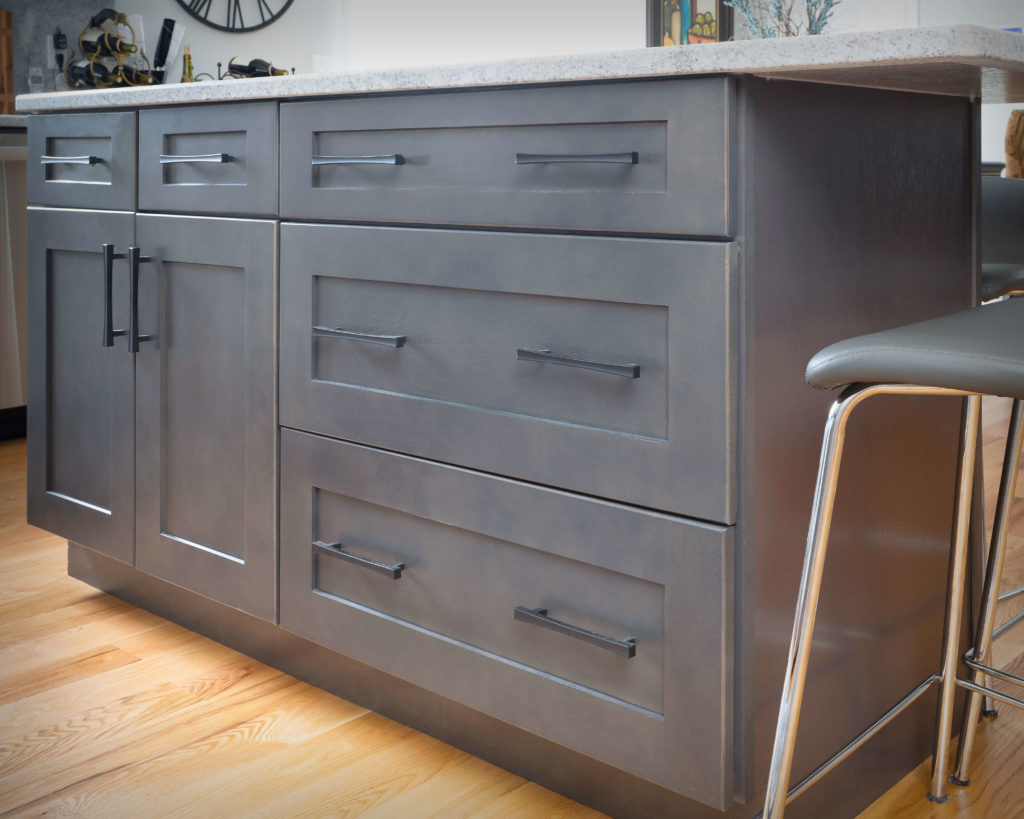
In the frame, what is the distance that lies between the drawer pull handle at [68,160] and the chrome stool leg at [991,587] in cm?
144

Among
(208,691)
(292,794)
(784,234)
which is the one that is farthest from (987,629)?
(208,691)

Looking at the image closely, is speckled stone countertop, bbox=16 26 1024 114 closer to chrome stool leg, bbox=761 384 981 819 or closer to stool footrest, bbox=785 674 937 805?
chrome stool leg, bbox=761 384 981 819

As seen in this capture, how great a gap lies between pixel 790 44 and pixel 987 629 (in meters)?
0.79

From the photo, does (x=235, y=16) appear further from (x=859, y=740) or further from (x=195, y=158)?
(x=859, y=740)

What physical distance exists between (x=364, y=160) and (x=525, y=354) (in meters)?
0.35

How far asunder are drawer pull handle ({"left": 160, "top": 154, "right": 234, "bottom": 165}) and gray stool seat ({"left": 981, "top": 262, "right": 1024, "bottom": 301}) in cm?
108

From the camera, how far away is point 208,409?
1.60m

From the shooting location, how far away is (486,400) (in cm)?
122

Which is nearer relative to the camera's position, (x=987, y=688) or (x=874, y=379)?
(x=874, y=379)

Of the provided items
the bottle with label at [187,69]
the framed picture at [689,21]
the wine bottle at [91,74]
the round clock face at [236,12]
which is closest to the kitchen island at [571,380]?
the framed picture at [689,21]

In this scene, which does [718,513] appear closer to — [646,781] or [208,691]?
[646,781]

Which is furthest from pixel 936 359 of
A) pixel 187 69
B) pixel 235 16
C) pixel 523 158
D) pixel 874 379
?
pixel 235 16

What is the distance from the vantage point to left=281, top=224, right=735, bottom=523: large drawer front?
1.02m

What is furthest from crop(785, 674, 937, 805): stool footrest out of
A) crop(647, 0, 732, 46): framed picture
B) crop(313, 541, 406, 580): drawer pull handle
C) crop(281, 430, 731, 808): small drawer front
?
crop(647, 0, 732, 46): framed picture
